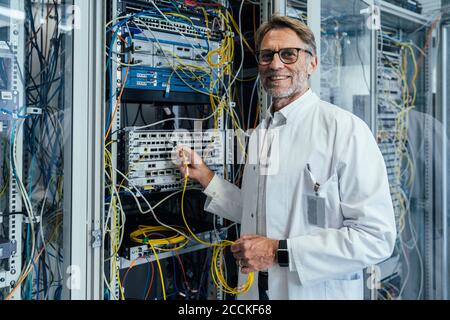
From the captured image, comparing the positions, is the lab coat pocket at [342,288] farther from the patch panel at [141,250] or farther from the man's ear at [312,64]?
the man's ear at [312,64]

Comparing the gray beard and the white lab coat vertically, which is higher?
the gray beard

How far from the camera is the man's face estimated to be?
137 cm

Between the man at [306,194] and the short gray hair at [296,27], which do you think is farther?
the short gray hair at [296,27]

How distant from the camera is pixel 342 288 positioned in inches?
50.8

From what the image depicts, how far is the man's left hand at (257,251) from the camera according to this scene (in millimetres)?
1229

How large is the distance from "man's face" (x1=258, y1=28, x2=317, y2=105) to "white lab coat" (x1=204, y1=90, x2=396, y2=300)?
6 cm

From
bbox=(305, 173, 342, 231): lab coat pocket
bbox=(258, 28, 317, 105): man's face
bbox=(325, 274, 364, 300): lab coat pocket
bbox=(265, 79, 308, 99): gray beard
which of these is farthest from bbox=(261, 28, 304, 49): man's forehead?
bbox=(325, 274, 364, 300): lab coat pocket

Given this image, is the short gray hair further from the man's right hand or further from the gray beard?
the man's right hand

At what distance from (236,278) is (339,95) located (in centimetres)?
103

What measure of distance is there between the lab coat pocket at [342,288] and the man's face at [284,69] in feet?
2.20

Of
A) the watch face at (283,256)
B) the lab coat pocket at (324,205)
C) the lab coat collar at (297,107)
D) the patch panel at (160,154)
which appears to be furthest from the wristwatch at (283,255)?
the patch panel at (160,154)

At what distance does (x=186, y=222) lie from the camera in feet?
5.62

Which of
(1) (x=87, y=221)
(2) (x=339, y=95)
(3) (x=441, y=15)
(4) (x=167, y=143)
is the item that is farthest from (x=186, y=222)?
(3) (x=441, y=15)
